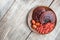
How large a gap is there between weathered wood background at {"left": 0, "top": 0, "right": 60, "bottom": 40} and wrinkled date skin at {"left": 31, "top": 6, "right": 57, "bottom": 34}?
0.16 ft

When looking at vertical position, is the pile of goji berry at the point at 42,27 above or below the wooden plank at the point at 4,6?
below

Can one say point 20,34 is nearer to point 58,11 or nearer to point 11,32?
point 11,32

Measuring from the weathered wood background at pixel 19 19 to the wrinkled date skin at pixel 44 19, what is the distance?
0.05m

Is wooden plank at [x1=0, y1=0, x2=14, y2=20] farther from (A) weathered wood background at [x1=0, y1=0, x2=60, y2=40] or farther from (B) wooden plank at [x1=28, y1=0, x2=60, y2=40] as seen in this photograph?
(B) wooden plank at [x1=28, y1=0, x2=60, y2=40]

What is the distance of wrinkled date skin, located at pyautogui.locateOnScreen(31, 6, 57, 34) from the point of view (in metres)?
0.84

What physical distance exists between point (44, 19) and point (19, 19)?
0.48ft

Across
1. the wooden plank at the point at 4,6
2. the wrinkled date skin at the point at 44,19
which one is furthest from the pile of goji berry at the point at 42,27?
the wooden plank at the point at 4,6

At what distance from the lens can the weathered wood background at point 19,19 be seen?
2.91 feet

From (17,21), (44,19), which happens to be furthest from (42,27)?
(17,21)

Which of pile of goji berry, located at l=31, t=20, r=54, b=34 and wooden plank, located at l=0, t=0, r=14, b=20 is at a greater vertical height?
wooden plank, located at l=0, t=0, r=14, b=20

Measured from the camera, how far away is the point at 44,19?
843 mm

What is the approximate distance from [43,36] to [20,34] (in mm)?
129

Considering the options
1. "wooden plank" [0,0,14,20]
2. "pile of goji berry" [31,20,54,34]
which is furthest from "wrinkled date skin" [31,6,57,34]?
"wooden plank" [0,0,14,20]

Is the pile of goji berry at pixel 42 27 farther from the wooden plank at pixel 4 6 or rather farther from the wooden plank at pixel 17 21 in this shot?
the wooden plank at pixel 4 6
